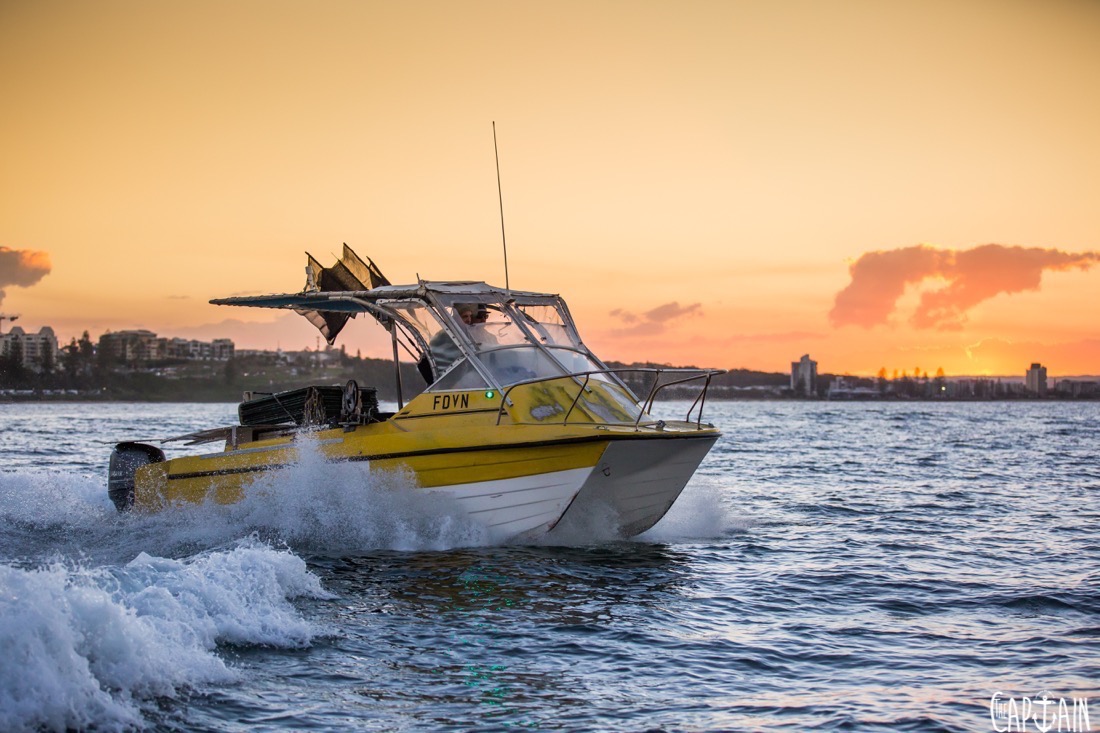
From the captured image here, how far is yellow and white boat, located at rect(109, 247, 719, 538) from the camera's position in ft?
40.9

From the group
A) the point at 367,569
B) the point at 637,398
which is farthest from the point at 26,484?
the point at 637,398

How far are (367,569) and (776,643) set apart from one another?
16.4ft

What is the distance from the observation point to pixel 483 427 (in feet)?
41.9

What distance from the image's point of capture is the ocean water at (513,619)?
7.08 metres

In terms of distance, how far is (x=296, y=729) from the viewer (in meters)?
6.72

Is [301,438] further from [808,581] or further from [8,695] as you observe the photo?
[8,695]

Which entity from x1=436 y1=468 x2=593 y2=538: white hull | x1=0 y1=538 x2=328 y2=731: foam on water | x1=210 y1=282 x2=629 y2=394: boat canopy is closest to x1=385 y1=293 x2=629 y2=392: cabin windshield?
x1=210 y1=282 x2=629 y2=394: boat canopy

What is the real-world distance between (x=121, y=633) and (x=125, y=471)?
8.66 m

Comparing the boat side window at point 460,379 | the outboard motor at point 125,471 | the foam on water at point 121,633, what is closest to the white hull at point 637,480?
the boat side window at point 460,379

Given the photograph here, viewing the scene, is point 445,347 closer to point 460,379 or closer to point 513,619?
point 460,379

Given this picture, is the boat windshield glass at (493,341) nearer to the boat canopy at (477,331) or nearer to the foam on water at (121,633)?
the boat canopy at (477,331)

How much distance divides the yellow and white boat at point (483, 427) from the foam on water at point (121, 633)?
3.57 m

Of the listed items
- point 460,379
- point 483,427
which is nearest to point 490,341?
point 460,379

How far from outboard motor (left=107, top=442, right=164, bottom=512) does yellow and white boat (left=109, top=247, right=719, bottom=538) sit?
0.02 meters
